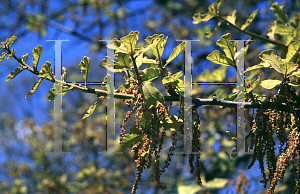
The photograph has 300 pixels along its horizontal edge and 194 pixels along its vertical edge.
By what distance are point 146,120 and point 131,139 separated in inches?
2.2

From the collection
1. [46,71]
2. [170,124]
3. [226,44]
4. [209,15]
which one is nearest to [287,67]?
[226,44]

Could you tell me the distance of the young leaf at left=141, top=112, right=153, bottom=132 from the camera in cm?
59

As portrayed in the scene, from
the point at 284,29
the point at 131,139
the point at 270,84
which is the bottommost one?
the point at 131,139

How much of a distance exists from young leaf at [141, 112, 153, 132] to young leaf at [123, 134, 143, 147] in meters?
0.03

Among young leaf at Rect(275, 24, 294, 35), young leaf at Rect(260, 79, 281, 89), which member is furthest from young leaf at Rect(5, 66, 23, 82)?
young leaf at Rect(275, 24, 294, 35)

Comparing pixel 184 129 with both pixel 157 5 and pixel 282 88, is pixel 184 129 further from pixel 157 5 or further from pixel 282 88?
pixel 157 5

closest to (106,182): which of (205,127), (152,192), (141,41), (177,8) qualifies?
(152,192)

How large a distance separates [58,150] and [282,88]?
2.17 ft

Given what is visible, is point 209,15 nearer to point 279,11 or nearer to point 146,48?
point 279,11

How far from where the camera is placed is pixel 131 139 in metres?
0.61

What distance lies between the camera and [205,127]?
264cm

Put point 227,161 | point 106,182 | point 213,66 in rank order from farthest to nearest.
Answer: point 106,182 < point 213,66 < point 227,161

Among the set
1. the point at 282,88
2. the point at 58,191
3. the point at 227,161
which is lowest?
the point at 58,191

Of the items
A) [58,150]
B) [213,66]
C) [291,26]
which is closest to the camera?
[58,150]
